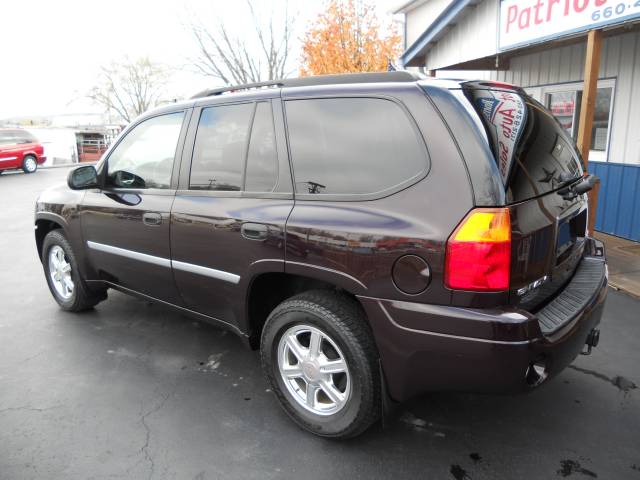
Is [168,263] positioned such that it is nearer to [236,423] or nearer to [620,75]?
[236,423]

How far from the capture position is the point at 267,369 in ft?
9.50

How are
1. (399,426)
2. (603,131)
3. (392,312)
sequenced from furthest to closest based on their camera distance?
1. (603,131)
2. (399,426)
3. (392,312)

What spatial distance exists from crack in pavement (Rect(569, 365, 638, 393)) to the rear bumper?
42.3 inches

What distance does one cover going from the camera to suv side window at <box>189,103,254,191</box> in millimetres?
3049

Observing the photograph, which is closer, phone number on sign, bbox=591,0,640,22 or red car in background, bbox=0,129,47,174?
phone number on sign, bbox=591,0,640,22

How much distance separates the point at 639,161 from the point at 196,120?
6162mm

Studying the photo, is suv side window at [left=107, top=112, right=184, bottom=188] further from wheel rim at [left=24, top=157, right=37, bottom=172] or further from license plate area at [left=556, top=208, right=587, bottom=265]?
wheel rim at [left=24, top=157, right=37, bottom=172]

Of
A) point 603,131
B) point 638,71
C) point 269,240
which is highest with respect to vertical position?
point 638,71

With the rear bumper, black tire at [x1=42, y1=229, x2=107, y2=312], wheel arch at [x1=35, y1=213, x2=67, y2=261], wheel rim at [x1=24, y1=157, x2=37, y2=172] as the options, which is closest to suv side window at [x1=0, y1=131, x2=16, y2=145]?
wheel rim at [x1=24, y1=157, x2=37, y2=172]

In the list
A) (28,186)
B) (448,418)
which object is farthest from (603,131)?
(28,186)

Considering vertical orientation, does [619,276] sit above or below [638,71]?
below

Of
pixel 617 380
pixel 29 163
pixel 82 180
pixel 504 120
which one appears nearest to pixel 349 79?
pixel 504 120

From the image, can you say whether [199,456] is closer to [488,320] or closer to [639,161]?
[488,320]

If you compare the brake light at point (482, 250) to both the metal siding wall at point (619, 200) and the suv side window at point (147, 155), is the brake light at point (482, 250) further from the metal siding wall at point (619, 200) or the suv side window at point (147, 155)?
the metal siding wall at point (619, 200)
